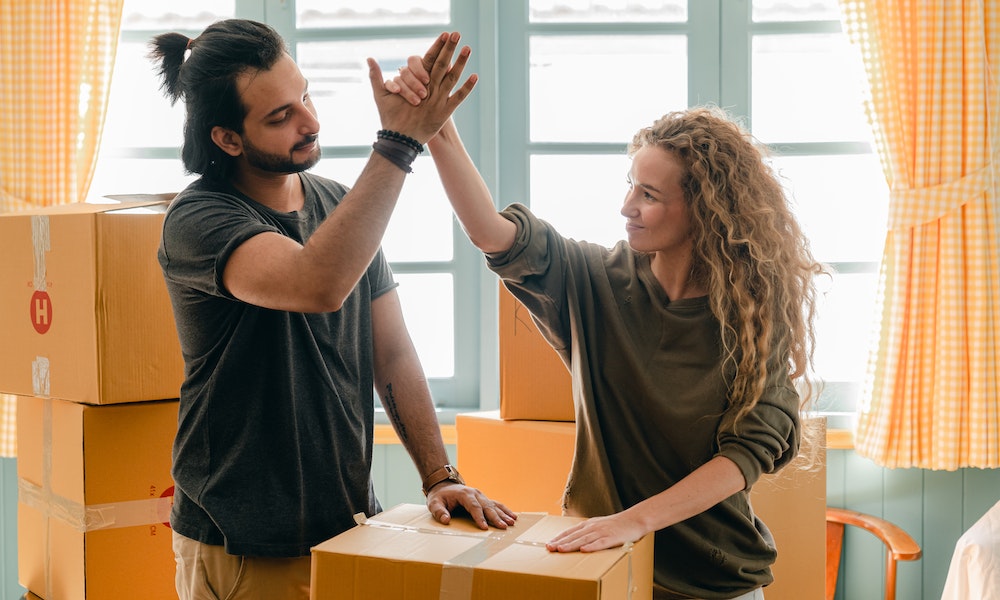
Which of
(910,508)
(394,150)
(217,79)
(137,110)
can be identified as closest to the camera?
(394,150)

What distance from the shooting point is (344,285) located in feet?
3.83

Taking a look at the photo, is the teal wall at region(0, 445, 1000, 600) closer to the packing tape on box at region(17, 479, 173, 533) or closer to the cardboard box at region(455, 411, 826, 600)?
the cardboard box at region(455, 411, 826, 600)

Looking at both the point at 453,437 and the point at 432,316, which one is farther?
the point at 432,316

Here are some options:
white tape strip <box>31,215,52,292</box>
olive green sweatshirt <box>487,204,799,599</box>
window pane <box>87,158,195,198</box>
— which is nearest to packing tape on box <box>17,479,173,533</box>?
white tape strip <box>31,215,52,292</box>

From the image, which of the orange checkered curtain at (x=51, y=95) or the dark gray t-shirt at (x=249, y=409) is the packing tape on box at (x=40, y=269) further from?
the orange checkered curtain at (x=51, y=95)

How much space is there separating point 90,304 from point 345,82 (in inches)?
54.5

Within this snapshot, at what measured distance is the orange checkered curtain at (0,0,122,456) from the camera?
9.07 feet

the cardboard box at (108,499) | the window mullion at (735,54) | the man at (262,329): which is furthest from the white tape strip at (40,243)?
the window mullion at (735,54)

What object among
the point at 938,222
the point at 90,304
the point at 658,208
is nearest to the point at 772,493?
the point at 658,208

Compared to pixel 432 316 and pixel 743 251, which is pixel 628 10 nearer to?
pixel 432 316

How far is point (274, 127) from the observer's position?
4.33 ft

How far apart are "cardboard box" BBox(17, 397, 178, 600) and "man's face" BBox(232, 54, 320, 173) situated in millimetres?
763

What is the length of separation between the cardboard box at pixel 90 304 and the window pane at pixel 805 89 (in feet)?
6.02

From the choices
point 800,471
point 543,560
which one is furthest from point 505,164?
point 543,560
